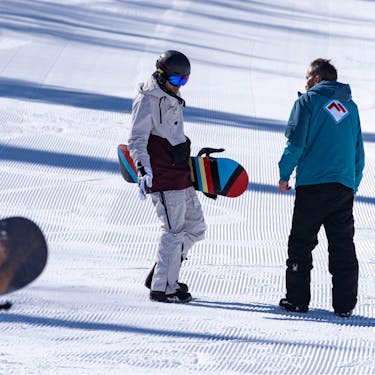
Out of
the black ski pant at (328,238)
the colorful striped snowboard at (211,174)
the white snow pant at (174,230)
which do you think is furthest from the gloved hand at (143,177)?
the black ski pant at (328,238)

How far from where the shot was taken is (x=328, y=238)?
5.98 metres

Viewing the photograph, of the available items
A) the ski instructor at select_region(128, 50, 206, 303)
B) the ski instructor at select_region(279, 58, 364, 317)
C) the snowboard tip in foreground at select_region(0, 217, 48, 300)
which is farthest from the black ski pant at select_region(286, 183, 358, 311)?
the snowboard tip in foreground at select_region(0, 217, 48, 300)

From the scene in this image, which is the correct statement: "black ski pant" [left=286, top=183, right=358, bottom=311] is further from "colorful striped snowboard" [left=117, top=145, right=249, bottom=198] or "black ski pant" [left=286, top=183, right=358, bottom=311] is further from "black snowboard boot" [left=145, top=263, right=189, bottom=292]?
"black snowboard boot" [left=145, top=263, right=189, bottom=292]

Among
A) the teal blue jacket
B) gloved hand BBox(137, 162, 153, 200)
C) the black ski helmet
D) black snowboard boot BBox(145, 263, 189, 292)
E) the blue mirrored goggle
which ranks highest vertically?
the black ski helmet

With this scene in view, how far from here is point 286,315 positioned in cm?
593

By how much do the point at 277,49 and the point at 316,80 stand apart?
36.2 feet

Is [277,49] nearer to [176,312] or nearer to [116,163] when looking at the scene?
[116,163]

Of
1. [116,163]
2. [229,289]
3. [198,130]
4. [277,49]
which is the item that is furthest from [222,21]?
[229,289]

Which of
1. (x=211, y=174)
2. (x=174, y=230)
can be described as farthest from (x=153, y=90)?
(x=174, y=230)

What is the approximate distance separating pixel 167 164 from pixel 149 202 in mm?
2841

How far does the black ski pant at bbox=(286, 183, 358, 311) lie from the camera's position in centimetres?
586

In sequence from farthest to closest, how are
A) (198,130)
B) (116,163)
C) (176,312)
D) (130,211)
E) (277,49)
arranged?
(277,49)
(198,130)
(116,163)
(130,211)
(176,312)

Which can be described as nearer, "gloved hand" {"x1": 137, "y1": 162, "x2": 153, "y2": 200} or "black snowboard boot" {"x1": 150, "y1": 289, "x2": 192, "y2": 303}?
"gloved hand" {"x1": 137, "y1": 162, "x2": 153, "y2": 200}

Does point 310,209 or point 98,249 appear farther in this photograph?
point 98,249
